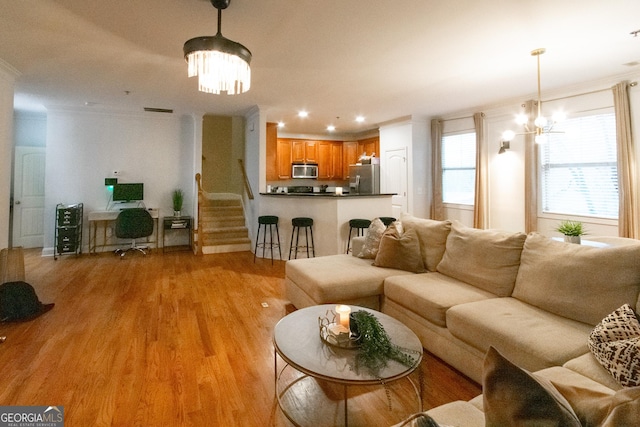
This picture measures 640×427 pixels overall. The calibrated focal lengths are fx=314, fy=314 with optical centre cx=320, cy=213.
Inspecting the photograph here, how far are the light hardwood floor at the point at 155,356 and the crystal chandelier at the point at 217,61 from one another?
2023 millimetres

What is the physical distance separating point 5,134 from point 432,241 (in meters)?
5.08

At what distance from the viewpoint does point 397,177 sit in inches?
267

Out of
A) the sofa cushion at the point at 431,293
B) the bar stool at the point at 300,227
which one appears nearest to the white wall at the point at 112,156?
the bar stool at the point at 300,227

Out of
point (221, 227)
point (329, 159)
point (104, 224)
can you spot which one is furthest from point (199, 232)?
point (329, 159)

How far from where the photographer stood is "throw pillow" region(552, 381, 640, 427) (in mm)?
697

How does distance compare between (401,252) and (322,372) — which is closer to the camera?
(322,372)

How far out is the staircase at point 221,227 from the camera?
601cm

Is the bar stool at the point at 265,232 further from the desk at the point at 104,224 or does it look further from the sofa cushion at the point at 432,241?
the sofa cushion at the point at 432,241

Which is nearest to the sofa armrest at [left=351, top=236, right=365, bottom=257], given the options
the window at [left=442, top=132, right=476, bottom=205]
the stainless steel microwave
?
the window at [left=442, top=132, right=476, bottom=205]

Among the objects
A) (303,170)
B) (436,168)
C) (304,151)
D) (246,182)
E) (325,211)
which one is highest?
(304,151)

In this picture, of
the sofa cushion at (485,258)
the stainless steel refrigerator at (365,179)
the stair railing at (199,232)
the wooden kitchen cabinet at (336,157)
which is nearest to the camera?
the sofa cushion at (485,258)

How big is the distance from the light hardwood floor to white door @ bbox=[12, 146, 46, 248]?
2704 millimetres

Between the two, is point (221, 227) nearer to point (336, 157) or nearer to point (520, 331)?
point (336, 157)

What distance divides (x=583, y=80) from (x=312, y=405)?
17.0ft
